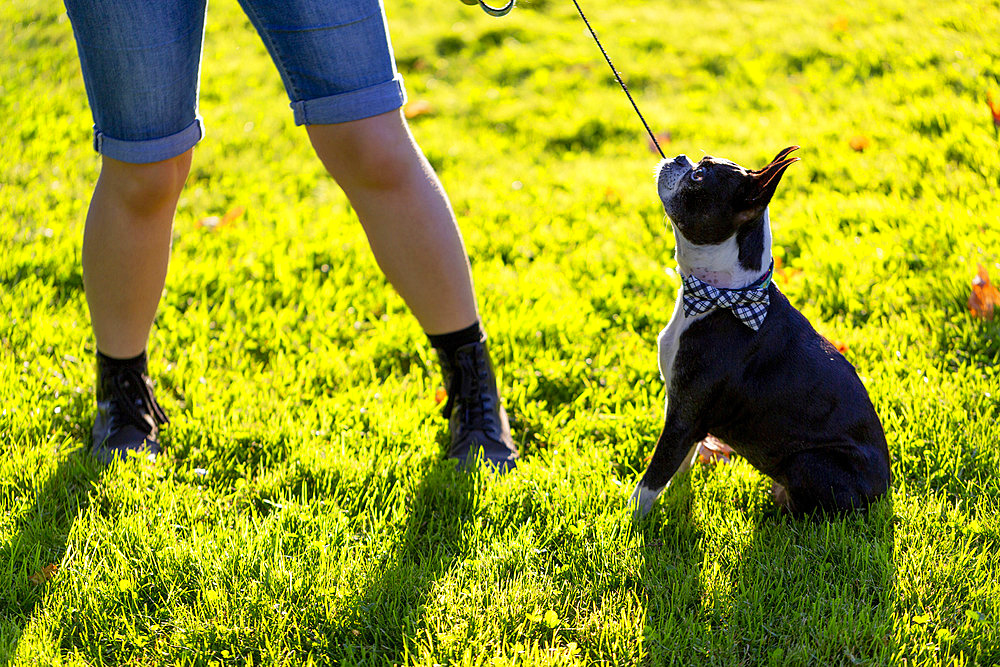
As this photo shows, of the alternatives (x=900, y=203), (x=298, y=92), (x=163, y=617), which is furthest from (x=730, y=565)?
(x=900, y=203)

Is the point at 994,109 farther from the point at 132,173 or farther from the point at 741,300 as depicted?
the point at 132,173

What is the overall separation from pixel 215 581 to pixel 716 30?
5927 millimetres

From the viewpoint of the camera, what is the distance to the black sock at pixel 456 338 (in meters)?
3.01

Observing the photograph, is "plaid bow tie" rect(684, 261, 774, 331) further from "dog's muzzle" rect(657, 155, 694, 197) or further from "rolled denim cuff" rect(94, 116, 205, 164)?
"rolled denim cuff" rect(94, 116, 205, 164)

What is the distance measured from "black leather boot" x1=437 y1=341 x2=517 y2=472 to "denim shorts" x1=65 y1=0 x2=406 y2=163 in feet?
2.97

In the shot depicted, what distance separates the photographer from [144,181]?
109 inches

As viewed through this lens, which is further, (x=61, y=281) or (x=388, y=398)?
(x=61, y=281)

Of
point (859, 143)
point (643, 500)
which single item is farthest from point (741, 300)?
point (859, 143)

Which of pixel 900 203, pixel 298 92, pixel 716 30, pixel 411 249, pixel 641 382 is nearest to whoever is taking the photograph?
pixel 298 92

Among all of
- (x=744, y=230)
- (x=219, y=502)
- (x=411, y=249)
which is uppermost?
(x=744, y=230)

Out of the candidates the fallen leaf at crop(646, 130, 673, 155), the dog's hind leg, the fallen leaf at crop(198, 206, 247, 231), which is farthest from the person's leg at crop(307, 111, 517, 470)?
the fallen leaf at crop(646, 130, 673, 155)

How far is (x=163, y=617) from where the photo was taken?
2.33 meters

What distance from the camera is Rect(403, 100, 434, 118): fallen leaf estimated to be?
19.2 ft

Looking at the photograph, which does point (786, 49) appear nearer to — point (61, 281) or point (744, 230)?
point (744, 230)
